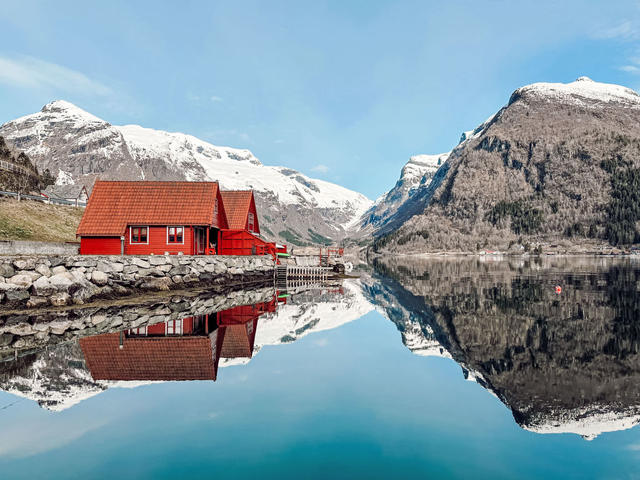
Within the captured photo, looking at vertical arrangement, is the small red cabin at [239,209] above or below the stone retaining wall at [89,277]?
above

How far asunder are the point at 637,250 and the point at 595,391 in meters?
211

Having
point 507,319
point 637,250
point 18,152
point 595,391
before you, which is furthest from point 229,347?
point 637,250

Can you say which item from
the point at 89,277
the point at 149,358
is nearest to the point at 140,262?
the point at 89,277

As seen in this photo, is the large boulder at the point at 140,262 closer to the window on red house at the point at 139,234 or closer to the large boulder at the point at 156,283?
the large boulder at the point at 156,283

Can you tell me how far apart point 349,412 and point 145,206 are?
44.4 metres

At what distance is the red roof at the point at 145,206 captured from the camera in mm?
48719

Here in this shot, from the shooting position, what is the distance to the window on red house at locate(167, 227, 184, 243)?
49625 mm

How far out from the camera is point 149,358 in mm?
17078

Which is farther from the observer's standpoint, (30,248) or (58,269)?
(30,248)

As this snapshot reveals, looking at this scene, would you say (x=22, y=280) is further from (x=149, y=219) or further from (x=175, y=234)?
(x=175, y=234)

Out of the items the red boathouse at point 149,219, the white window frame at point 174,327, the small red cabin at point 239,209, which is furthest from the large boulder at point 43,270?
the small red cabin at point 239,209

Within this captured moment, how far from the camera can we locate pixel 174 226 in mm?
49594

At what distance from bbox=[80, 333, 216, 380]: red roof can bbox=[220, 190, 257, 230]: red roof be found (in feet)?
150

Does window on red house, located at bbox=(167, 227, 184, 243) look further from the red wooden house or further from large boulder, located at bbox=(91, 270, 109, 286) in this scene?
large boulder, located at bbox=(91, 270, 109, 286)
